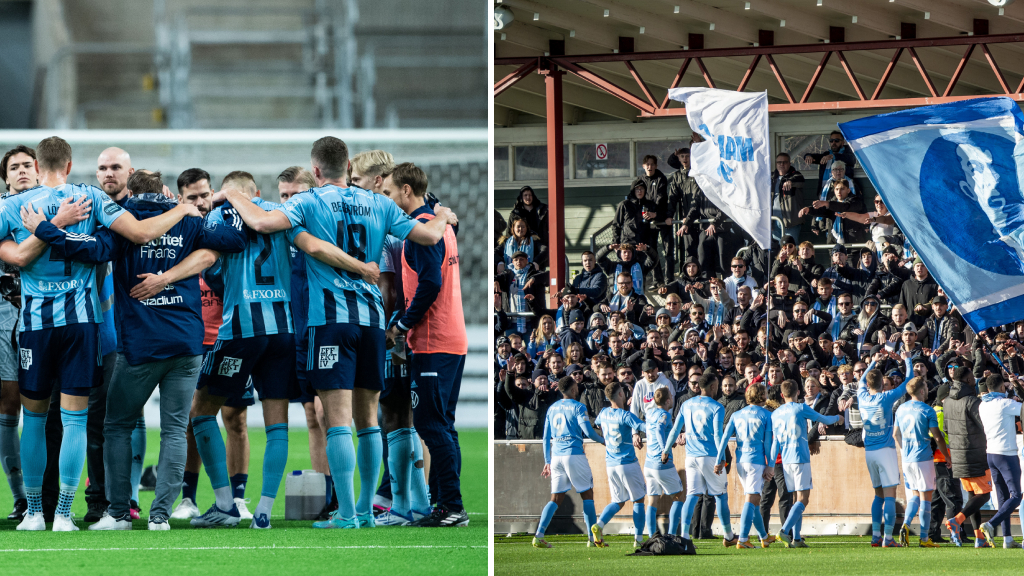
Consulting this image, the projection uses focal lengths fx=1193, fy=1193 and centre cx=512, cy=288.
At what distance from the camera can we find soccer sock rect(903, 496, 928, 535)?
33.0 ft

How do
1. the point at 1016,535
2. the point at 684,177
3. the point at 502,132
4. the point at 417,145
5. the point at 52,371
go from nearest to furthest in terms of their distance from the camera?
the point at 52,371 → the point at 1016,535 → the point at 684,177 → the point at 417,145 → the point at 502,132

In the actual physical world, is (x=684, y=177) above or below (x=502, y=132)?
below

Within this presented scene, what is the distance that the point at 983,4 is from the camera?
45.0 feet

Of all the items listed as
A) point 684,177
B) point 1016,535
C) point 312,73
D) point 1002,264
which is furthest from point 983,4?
point 312,73

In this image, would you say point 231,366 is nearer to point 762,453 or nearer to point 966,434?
point 762,453

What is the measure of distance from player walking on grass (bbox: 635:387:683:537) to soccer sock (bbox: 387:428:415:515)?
3796 millimetres

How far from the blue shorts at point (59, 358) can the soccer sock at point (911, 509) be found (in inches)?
270

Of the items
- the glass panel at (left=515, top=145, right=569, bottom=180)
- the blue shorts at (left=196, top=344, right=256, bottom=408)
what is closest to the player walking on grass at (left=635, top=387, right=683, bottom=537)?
the blue shorts at (left=196, top=344, right=256, bottom=408)

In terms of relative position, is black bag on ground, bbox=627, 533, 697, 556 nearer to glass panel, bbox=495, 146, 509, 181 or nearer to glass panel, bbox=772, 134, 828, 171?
glass panel, bbox=772, 134, 828, 171

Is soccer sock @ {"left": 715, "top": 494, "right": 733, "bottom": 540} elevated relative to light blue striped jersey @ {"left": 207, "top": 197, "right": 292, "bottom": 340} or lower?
lower

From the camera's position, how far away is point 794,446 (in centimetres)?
1017

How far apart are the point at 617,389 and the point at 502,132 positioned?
33.2 feet

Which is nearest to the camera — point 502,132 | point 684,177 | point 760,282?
point 760,282

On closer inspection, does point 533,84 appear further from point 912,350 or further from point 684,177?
point 912,350
